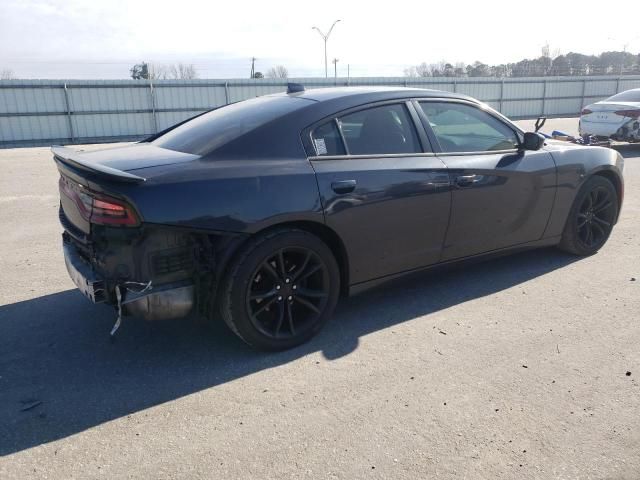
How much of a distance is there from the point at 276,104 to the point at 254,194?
3.25 ft

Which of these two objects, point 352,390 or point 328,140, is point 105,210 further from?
point 352,390

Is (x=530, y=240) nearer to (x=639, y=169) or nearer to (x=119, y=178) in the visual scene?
(x=119, y=178)

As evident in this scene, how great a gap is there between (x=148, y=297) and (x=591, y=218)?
165 inches

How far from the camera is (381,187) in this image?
145 inches

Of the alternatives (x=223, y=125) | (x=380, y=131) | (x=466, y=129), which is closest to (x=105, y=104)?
(x=223, y=125)

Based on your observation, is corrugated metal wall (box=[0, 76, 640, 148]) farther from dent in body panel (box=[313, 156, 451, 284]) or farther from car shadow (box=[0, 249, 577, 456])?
dent in body panel (box=[313, 156, 451, 284])

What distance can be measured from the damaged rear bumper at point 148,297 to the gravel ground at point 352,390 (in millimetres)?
400

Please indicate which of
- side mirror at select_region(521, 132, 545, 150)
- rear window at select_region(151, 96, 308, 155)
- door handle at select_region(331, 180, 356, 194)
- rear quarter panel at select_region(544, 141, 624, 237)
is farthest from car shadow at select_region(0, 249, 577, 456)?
rear window at select_region(151, 96, 308, 155)

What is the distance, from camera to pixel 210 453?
253 centimetres

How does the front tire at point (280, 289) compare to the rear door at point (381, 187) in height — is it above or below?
below

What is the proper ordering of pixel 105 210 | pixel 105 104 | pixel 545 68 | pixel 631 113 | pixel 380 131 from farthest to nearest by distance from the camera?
pixel 545 68 < pixel 105 104 < pixel 631 113 < pixel 380 131 < pixel 105 210

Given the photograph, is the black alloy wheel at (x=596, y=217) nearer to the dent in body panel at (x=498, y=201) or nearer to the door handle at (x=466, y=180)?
the dent in body panel at (x=498, y=201)

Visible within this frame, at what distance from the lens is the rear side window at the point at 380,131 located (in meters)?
3.73

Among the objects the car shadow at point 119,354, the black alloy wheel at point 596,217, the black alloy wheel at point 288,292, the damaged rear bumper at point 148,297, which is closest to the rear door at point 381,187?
the black alloy wheel at point 288,292
